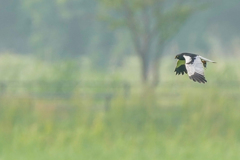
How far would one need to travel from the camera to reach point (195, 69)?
11.3 ft

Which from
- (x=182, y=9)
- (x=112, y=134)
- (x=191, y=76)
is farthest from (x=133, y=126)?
(x=182, y=9)

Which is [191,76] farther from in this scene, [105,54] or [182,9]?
[105,54]

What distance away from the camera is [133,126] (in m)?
15.1

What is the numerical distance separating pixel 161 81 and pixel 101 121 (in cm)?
2070

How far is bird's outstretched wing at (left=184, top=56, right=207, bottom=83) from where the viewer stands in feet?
11.1

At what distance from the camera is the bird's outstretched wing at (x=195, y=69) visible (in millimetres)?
3389

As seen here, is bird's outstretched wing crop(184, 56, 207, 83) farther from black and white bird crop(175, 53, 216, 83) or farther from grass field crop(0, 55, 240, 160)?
grass field crop(0, 55, 240, 160)

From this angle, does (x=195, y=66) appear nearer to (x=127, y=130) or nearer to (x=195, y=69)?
(x=195, y=69)

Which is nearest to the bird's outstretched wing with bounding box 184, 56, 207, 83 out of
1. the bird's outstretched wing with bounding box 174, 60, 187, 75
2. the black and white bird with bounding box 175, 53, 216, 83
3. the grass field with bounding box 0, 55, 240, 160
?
the black and white bird with bounding box 175, 53, 216, 83

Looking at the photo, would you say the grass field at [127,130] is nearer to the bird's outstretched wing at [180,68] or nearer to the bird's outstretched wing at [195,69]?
the bird's outstretched wing at [180,68]

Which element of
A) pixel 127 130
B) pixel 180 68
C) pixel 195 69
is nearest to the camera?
pixel 195 69

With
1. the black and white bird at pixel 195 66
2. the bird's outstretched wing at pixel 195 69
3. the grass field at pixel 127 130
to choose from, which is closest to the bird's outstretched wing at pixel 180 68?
the black and white bird at pixel 195 66

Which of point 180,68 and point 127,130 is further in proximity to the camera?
point 127,130

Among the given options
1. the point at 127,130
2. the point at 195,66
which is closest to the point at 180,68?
the point at 195,66
